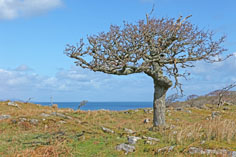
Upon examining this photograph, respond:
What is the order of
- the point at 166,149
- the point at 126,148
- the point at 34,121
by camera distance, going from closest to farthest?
the point at 166,149, the point at 126,148, the point at 34,121

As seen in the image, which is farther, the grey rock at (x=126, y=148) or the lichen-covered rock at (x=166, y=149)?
the grey rock at (x=126, y=148)

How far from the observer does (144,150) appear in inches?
484

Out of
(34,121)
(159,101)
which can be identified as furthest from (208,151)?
(34,121)

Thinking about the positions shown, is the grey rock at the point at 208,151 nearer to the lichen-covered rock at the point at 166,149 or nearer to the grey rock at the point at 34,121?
the lichen-covered rock at the point at 166,149

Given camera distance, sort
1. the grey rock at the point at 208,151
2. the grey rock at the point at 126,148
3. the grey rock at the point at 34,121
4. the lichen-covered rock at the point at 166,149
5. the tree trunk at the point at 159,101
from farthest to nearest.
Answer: the grey rock at the point at 34,121 < the tree trunk at the point at 159,101 < the grey rock at the point at 126,148 < the lichen-covered rock at the point at 166,149 < the grey rock at the point at 208,151

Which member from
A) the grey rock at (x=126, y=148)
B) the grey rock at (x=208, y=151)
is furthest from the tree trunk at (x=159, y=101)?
the grey rock at (x=208, y=151)

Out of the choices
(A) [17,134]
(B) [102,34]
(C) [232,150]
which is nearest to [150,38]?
(B) [102,34]

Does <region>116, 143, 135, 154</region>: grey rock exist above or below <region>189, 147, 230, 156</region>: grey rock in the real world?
below

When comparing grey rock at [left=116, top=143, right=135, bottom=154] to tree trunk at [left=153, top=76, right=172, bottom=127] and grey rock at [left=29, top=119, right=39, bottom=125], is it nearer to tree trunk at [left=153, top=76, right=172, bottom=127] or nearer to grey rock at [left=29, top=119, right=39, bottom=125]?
tree trunk at [left=153, top=76, right=172, bottom=127]

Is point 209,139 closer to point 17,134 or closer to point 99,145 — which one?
point 99,145

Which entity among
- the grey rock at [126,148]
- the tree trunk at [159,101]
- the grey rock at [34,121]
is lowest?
the grey rock at [126,148]

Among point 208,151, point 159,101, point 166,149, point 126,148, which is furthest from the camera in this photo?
point 159,101

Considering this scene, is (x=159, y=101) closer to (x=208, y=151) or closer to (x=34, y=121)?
(x=208, y=151)

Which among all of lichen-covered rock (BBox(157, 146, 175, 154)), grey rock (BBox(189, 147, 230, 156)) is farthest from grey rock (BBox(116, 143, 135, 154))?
grey rock (BBox(189, 147, 230, 156))
